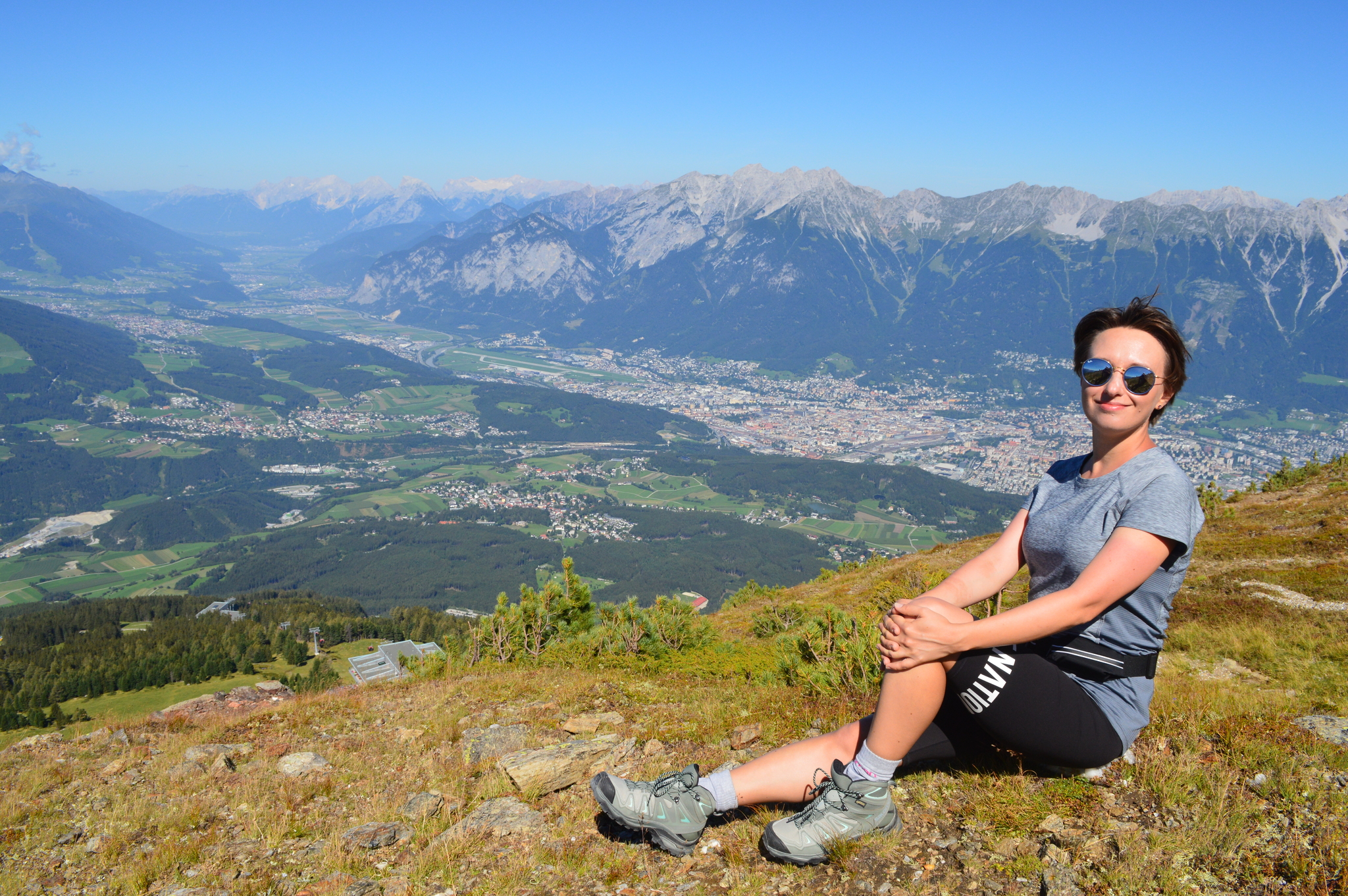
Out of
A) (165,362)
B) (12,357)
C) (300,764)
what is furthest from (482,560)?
(12,357)

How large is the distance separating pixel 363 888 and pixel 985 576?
410cm

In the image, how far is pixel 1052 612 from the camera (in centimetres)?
311

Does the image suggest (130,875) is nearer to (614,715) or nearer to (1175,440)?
(614,715)

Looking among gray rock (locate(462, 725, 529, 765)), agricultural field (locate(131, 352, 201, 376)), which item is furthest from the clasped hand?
agricultural field (locate(131, 352, 201, 376))

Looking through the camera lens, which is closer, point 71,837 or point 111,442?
point 71,837

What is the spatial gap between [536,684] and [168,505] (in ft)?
419

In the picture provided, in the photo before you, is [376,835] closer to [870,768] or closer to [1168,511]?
[870,768]

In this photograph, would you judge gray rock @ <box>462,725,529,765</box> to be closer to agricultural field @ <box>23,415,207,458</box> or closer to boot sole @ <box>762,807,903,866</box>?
boot sole @ <box>762,807,903,866</box>

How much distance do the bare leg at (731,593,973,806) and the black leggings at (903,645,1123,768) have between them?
15 cm

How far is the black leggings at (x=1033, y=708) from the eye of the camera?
328 centimetres

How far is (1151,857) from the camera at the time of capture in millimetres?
3100

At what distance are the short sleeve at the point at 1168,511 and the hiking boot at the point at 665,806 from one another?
271 centimetres

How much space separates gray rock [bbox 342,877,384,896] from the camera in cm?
375

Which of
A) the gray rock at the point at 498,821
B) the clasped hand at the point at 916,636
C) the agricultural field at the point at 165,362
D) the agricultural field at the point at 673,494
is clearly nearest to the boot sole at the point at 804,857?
the clasped hand at the point at 916,636
